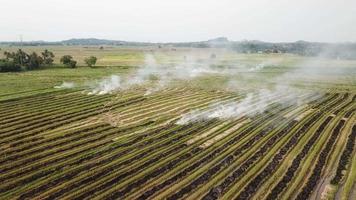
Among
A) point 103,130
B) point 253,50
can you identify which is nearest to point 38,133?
point 103,130

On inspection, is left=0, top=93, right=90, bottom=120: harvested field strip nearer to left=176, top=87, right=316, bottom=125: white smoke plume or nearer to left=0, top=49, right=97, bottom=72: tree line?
left=176, top=87, right=316, bottom=125: white smoke plume

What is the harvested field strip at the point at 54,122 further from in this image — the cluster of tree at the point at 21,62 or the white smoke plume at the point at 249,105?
the cluster of tree at the point at 21,62

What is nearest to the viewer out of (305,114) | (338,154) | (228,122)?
(338,154)

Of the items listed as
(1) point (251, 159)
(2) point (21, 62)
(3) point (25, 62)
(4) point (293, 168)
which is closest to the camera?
(4) point (293, 168)

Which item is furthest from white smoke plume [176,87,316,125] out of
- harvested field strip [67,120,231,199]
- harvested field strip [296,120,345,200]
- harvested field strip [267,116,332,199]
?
harvested field strip [296,120,345,200]

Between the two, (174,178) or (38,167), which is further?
(38,167)

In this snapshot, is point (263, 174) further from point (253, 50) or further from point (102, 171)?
point (253, 50)

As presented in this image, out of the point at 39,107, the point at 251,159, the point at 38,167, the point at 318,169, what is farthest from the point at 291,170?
the point at 39,107

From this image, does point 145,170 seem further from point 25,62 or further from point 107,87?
point 25,62
